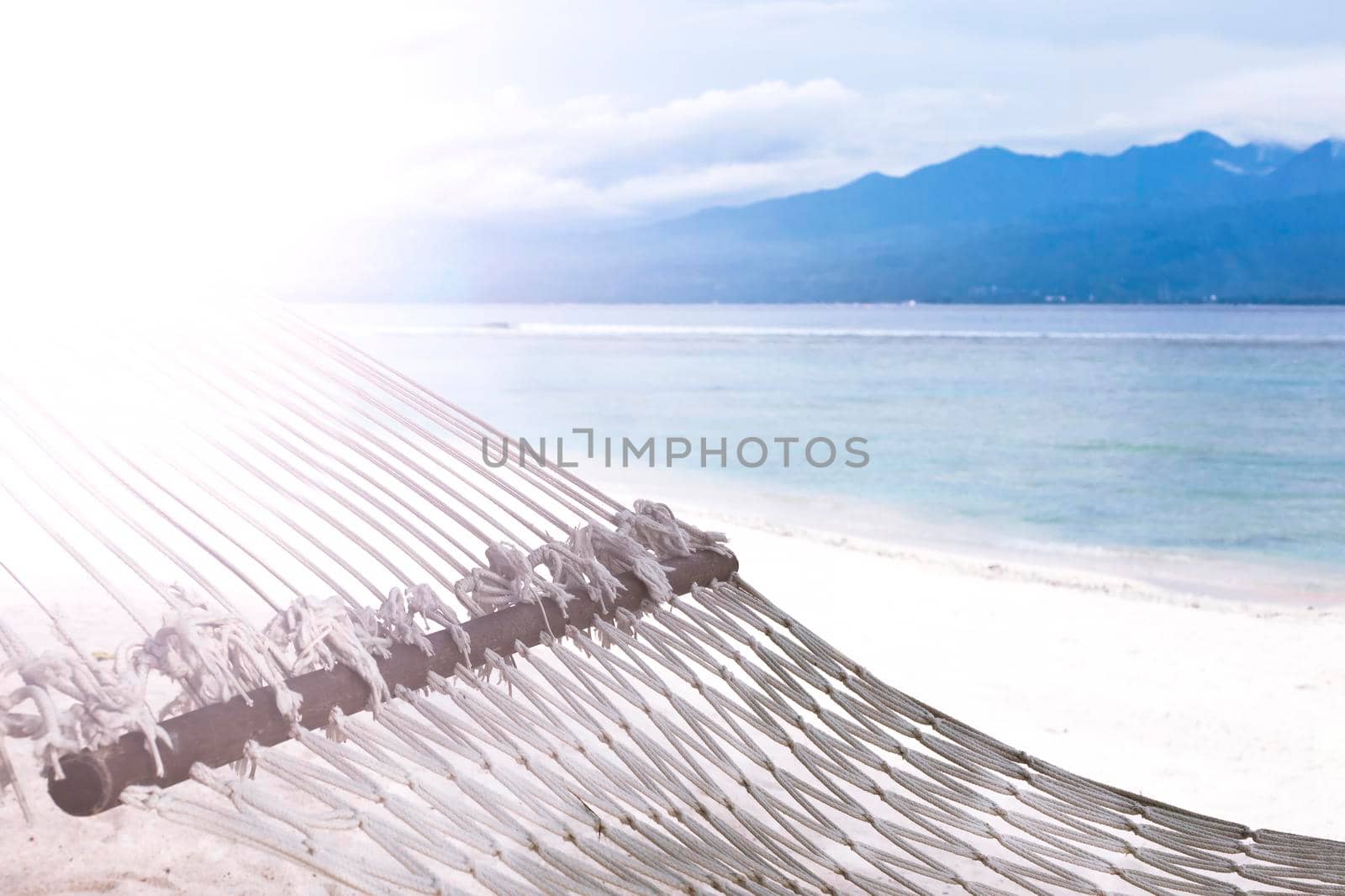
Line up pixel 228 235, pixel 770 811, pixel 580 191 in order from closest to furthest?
1. pixel 770 811
2. pixel 228 235
3. pixel 580 191

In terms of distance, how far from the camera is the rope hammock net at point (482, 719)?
88 centimetres

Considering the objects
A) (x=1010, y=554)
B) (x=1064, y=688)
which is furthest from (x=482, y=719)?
(x=1010, y=554)

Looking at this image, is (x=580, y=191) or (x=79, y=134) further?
(x=580, y=191)

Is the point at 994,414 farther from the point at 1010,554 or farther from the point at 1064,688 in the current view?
the point at 1064,688

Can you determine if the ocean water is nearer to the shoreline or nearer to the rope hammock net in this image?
the shoreline

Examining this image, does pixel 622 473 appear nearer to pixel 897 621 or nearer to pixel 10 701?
pixel 897 621

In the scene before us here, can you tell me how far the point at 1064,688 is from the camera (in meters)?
2.66

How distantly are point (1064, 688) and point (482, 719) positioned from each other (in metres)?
1.96

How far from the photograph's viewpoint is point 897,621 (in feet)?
10.5

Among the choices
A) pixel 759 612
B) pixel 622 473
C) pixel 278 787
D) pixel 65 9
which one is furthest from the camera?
pixel 65 9

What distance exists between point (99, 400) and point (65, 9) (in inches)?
452

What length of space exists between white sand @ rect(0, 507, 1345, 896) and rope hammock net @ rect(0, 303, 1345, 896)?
0.11 metres

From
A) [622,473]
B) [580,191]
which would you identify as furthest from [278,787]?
[580,191]

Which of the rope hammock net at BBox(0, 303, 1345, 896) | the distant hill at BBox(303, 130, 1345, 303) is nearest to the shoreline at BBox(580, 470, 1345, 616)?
the rope hammock net at BBox(0, 303, 1345, 896)
